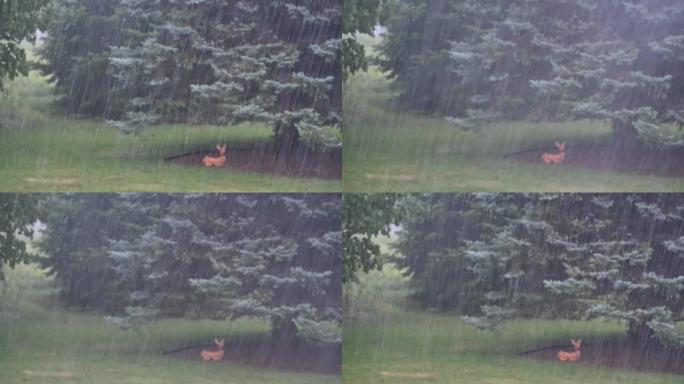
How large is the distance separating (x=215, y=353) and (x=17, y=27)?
2.24 metres

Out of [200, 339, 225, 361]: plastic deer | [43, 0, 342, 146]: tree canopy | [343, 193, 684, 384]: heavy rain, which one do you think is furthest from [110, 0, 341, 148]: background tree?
[200, 339, 225, 361]: plastic deer

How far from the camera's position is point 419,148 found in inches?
272

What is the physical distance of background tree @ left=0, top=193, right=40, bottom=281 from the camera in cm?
656

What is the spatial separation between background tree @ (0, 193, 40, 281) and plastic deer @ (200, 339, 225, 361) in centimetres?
118

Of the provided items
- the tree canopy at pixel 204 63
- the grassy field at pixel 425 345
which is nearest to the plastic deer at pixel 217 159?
the tree canopy at pixel 204 63

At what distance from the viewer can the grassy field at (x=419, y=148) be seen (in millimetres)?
6895

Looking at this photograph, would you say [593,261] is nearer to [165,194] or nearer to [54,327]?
[165,194]

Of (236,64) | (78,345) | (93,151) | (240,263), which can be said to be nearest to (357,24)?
(236,64)

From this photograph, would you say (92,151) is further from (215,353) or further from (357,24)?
(357,24)

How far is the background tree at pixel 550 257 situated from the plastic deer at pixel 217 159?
1204 mm

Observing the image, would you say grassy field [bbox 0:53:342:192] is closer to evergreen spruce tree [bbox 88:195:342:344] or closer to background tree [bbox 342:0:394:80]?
evergreen spruce tree [bbox 88:195:342:344]

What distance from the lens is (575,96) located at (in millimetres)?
6953

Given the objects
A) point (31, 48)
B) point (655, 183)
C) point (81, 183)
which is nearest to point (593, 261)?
point (655, 183)

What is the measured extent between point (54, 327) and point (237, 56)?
6.35ft
